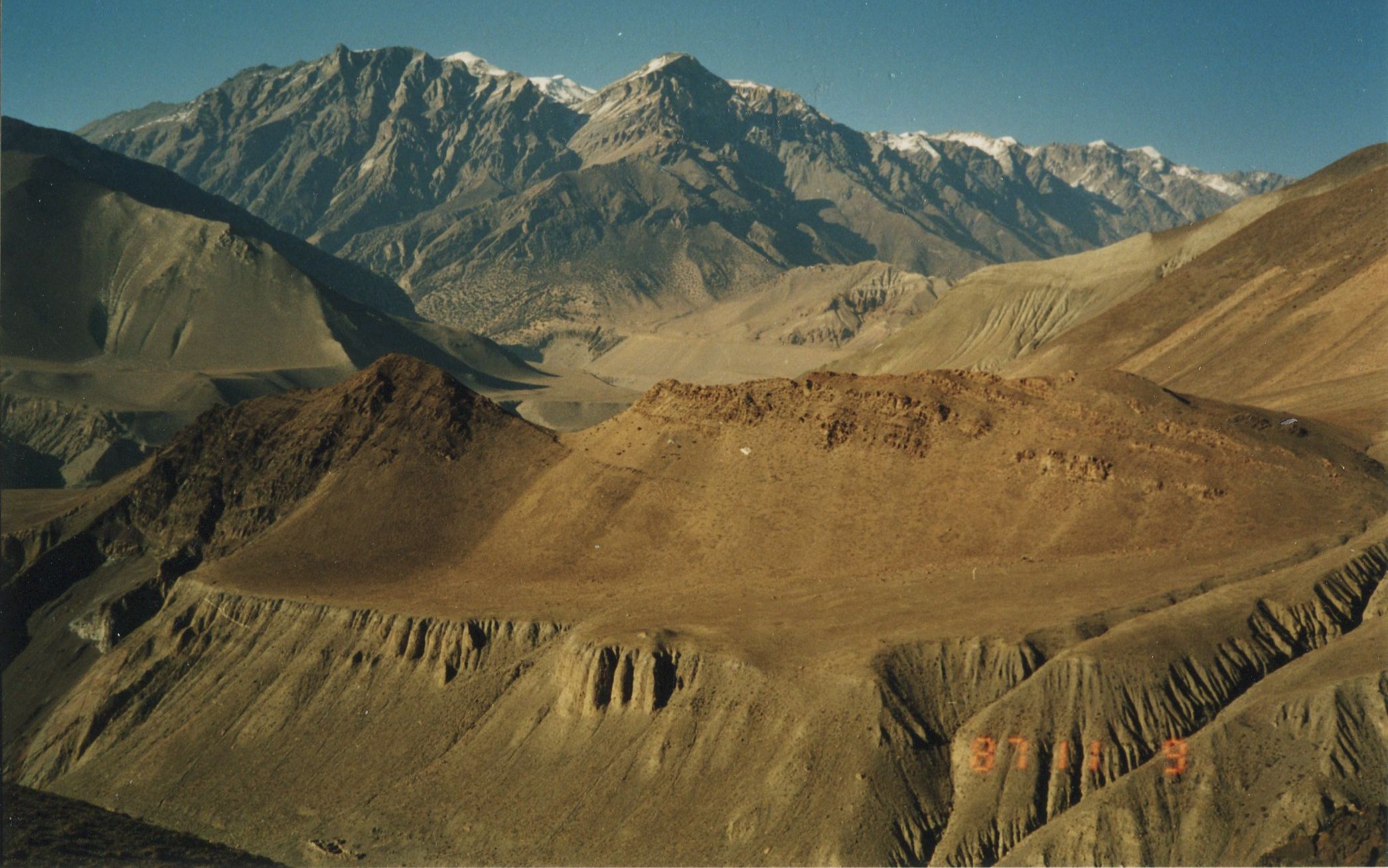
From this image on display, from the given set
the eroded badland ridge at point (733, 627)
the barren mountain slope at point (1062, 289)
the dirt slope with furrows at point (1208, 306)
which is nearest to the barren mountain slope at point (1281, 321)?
the dirt slope with furrows at point (1208, 306)

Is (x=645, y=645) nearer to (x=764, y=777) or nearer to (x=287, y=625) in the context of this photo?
(x=764, y=777)

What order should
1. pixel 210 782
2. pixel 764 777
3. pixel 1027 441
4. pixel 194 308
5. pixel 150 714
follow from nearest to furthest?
pixel 764 777
pixel 210 782
pixel 150 714
pixel 1027 441
pixel 194 308

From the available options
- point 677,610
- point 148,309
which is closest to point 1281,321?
point 677,610

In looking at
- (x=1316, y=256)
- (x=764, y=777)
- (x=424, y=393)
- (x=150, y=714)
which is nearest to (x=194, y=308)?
(x=424, y=393)

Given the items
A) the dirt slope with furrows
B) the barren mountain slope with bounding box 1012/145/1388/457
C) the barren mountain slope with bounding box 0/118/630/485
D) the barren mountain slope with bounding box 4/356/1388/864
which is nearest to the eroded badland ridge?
the barren mountain slope with bounding box 4/356/1388/864

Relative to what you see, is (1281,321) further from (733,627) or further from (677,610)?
(733,627)
